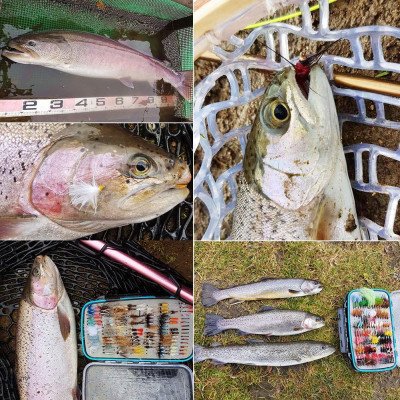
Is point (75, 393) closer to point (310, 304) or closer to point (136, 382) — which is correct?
point (136, 382)

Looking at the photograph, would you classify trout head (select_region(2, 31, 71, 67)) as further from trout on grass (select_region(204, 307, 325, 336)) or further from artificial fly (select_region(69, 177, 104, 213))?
trout on grass (select_region(204, 307, 325, 336))

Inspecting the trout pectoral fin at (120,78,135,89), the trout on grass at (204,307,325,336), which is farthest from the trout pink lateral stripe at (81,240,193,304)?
the trout pectoral fin at (120,78,135,89)

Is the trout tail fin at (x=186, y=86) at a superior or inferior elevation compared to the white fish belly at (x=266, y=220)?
superior

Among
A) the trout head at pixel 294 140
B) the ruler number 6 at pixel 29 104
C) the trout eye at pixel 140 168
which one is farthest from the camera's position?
the ruler number 6 at pixel 29 104

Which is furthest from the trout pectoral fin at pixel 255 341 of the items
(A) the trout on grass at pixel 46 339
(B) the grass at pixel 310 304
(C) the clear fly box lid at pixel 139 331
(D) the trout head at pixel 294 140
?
(A) the trout on grass at pixel 46 339

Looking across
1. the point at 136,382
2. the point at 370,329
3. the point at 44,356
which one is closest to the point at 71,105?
the point at 44,356

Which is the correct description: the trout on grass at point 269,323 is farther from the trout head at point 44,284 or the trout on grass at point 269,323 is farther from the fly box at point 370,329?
the trout head at point 44,284

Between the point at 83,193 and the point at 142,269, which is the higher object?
the point at 83,193
